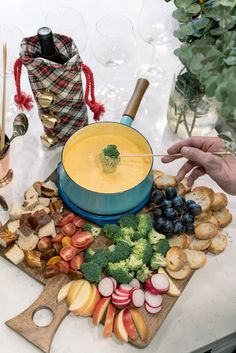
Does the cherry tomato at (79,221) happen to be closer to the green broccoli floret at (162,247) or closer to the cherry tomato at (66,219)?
the cherry tomato at (66,219)

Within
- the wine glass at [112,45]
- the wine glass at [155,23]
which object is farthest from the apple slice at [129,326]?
the wine glass at [155,23]

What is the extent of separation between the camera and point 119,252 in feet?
3.39

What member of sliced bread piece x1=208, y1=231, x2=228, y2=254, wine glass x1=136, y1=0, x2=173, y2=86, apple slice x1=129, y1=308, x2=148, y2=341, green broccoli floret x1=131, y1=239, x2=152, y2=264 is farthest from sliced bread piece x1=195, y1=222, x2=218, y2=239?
A: wine glass x1=136, y1=0, x2=173, y2=86

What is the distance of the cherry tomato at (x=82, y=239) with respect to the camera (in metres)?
1.07

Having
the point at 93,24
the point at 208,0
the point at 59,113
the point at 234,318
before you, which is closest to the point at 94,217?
the point at 59,113

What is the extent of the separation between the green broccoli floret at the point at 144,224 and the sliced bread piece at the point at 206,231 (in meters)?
0.11

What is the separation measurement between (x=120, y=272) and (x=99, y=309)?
8 cm

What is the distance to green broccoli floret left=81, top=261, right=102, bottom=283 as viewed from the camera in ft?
3.32

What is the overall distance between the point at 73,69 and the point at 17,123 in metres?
0.19

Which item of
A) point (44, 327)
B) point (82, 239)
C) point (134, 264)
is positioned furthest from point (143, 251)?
point (44, 327)

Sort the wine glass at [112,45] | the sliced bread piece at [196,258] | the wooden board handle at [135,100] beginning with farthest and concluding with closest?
the wine glass at [112,45], the wooden board handle at [135,100], the sliced bread piece at [196,258]

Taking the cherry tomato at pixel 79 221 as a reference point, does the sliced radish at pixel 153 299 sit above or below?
below

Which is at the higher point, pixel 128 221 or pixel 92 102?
pixel 92 102

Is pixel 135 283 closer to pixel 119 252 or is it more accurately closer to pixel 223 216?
pixel 119 252
